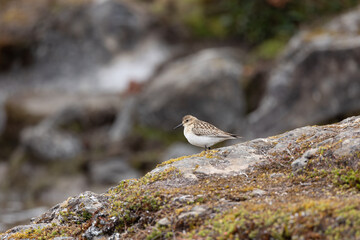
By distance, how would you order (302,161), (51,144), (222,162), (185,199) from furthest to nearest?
(51,144) → (222,162) → (302,161) → (185,199)

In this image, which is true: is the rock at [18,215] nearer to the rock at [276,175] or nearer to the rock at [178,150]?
the rock at [178,150]

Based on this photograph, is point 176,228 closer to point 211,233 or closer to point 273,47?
point 211,233

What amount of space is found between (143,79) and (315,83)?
12846mm

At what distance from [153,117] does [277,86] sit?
7288 mm

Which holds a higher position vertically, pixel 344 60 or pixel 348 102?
pixel 344 60

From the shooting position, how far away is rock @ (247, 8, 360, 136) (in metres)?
24.5

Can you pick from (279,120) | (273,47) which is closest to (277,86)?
(279,120)

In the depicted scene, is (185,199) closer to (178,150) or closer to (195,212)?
(195,212)

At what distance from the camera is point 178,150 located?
87.2 ft

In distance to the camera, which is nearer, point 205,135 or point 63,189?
point 205,135

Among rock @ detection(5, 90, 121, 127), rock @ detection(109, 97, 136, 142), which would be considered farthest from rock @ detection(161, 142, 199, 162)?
rock @ detection(5, 90, 121, 127)

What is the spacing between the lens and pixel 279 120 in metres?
25.8

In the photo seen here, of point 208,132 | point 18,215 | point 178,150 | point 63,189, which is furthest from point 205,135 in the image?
point 63,189

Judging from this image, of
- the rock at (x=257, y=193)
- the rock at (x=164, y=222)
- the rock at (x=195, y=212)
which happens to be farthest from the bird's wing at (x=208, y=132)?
the rock at (x=164, y=222)
